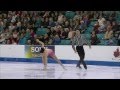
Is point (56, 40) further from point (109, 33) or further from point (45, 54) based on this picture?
point (109, 33)

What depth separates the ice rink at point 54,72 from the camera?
847 cm

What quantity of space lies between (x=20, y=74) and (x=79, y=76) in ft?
3.13

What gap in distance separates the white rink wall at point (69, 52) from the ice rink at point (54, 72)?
0.15 m

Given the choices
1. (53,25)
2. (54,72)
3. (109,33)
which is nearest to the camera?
(54,72)

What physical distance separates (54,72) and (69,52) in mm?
606

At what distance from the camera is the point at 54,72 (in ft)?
28.6

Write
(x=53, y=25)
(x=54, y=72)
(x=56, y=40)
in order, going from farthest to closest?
1. (x=56, y=40)
2. (x=53, y=25)
3. (x=54, y=72)

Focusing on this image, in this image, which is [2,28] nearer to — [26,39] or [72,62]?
[26,39]

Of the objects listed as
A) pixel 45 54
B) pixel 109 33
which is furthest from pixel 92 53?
pixel 45 54

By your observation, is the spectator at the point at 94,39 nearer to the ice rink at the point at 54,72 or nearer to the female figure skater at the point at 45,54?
the ice rink at the point at 54,72

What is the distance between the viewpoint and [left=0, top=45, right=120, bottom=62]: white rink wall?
349 inches

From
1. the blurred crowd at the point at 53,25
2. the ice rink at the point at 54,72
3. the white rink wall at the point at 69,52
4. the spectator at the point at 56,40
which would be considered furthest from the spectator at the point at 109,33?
the spectator at the point at 56,40
